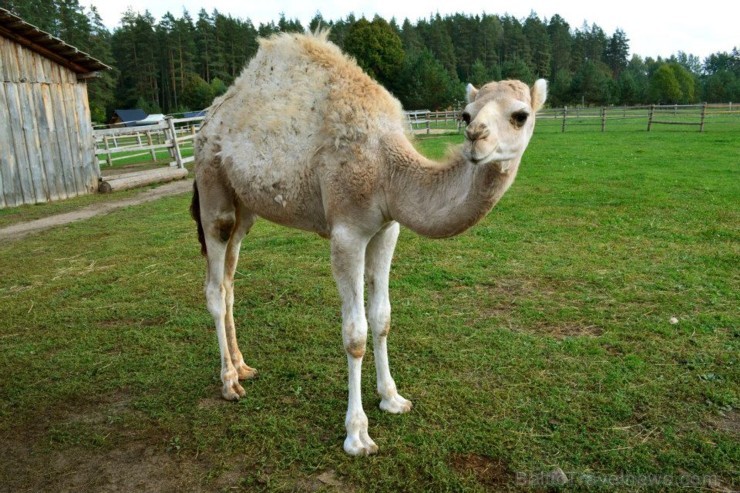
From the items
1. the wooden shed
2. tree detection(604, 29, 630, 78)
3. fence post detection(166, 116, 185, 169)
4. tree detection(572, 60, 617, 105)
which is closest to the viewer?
the wooden shed

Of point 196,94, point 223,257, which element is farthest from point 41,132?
point 196,94

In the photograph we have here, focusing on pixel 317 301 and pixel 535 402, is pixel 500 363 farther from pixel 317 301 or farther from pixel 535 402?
pixel 317 301

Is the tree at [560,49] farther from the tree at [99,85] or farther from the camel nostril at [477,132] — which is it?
the camel nostril at [477,132]

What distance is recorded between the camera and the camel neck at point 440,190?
8.53 ft

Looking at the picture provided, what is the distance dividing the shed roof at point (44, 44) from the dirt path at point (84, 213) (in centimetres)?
352

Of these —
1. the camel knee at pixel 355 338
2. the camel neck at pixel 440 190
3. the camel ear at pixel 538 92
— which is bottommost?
the camel knee at pixel 355 338

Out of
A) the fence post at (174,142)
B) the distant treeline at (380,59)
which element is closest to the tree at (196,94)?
the distant treeline at (380,59)

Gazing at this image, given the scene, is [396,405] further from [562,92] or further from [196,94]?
[562,92]

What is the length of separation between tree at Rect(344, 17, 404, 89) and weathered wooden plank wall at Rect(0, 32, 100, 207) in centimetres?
4482

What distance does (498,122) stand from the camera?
231 cm

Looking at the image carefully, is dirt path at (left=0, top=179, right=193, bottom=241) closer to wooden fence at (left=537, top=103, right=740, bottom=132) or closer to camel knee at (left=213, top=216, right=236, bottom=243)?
camel knee at (left=213, top=216, right=236, bottom=243)

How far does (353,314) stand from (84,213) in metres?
10.4

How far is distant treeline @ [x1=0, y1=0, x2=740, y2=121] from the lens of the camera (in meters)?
56.5

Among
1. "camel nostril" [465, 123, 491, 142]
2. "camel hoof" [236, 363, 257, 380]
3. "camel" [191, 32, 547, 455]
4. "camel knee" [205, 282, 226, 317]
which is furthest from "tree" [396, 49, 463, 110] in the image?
"camel nostril" [465, 123, 491, 142]
